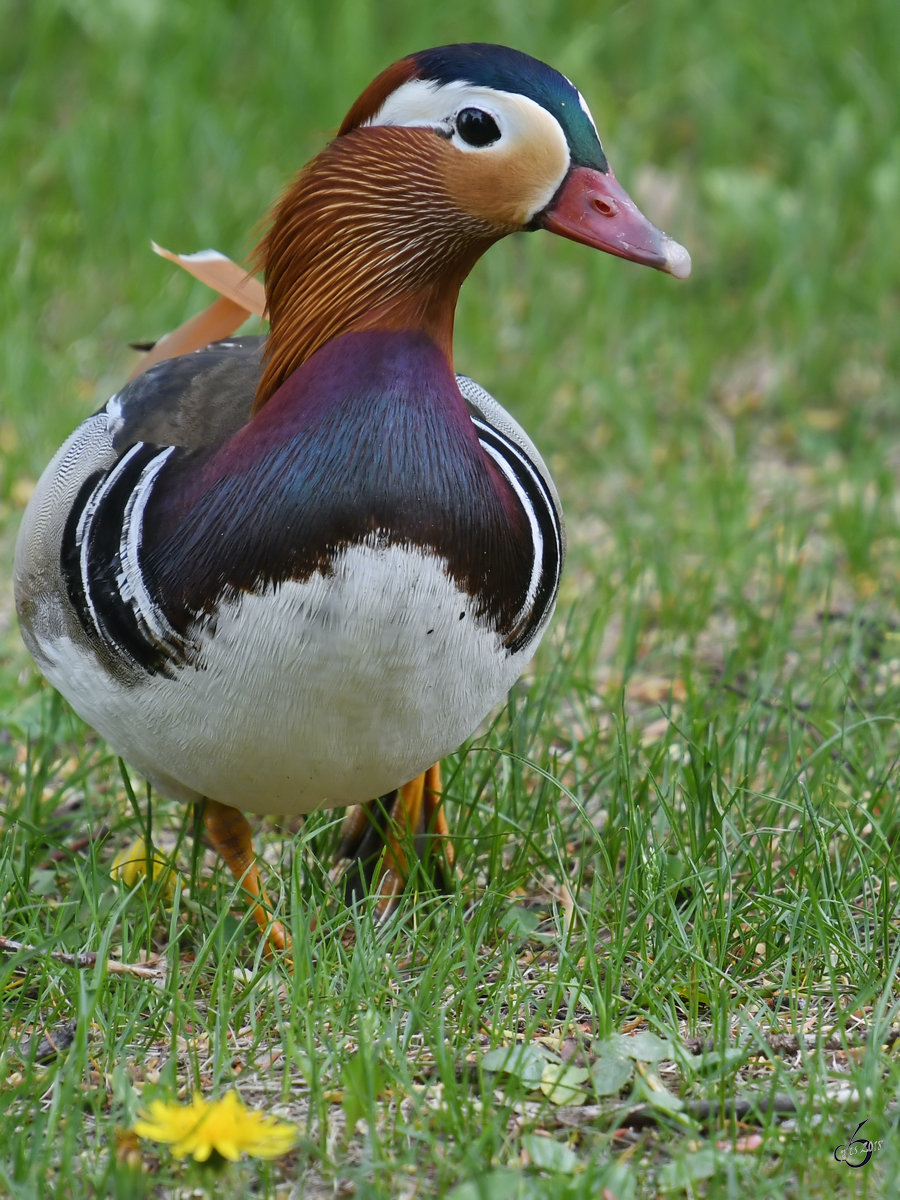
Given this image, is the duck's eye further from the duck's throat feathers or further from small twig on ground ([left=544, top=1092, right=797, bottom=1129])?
small twig on ground ([left=544, top=1092, right=797, bottom=1129])

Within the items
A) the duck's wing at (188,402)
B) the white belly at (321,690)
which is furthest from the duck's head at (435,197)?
the white belly at (321,690)

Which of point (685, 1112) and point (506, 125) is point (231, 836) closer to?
point (685, 1112)

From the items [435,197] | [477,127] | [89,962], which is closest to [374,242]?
[435,197]

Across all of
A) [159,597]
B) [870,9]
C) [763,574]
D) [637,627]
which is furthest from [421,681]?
[870,9]

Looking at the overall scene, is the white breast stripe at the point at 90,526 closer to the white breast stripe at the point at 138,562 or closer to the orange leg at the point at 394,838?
the white breast stripe at the point at 138,562

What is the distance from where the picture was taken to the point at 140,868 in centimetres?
277

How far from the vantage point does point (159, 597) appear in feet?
7.33

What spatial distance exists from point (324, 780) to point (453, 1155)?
0.65m

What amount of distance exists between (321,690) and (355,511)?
0.85 feet

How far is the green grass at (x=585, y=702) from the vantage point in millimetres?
1954

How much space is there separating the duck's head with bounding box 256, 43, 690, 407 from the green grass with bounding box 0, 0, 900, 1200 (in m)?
0.83

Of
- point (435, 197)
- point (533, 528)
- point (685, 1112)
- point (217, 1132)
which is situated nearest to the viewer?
point (217, 1132)

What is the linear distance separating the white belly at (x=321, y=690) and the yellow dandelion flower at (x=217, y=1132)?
1.96 feet

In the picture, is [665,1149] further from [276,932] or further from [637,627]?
[637,627]
